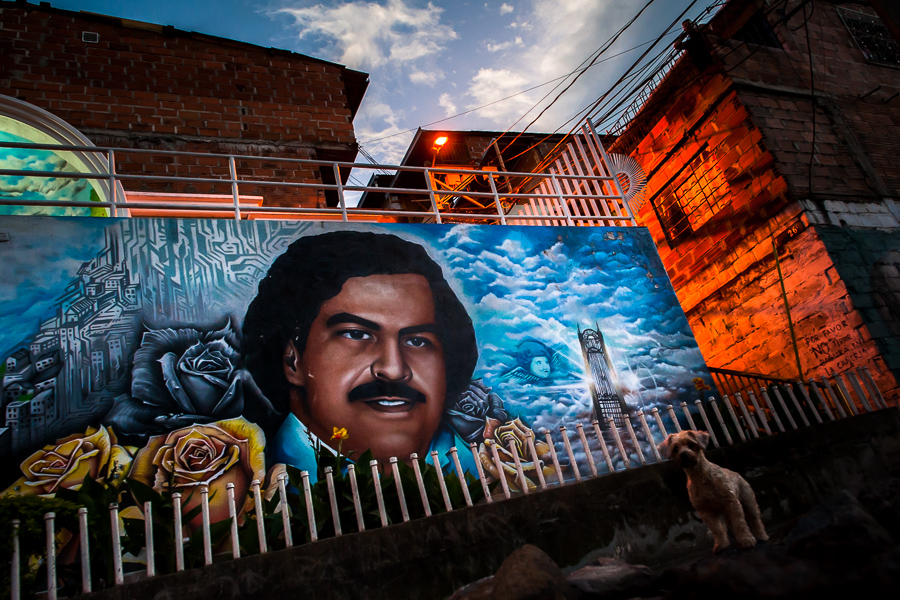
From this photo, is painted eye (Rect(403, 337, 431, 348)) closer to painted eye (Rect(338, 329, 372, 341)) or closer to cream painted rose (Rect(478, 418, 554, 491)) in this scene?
painted eye (Rect(338, 329, 372, 341))

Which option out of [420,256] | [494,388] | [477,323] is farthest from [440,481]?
[420,256]

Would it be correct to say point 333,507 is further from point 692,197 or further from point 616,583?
point 692,197

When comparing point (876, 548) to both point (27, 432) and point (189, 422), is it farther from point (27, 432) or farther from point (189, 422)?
point (27, 432)

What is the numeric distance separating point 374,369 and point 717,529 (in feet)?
11.2

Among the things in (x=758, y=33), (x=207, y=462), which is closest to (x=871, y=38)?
(x=758, y=33)

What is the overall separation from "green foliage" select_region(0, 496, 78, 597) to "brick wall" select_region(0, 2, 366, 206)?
6.37 m

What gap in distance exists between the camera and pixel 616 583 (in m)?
3.18

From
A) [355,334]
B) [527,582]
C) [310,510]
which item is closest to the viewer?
[527,582]

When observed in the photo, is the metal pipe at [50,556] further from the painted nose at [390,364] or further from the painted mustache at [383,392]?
the painted nose at [390,364]

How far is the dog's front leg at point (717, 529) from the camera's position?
3801 mm

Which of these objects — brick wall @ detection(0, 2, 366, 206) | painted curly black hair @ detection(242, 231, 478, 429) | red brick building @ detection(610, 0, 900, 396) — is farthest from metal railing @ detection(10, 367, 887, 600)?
brick wall @ detection(0, 2, 366, 206)

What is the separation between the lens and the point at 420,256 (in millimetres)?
6801

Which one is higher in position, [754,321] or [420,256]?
[420,256]

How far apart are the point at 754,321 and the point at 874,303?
5.66 ft
